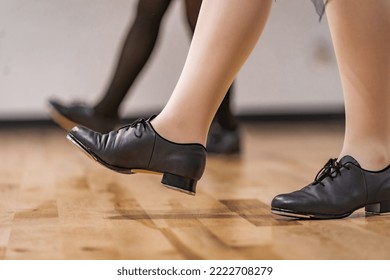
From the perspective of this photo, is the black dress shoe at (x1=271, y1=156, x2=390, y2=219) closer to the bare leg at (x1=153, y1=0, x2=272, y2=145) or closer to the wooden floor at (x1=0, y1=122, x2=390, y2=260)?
the wooden floor at (x1=0, y1=122, x2=390, y2=260)

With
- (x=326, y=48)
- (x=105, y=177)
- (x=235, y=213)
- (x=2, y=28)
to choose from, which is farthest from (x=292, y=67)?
(x=235, y=213)

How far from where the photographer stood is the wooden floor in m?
1.05

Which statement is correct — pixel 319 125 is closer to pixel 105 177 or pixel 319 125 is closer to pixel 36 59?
pixel 36 59

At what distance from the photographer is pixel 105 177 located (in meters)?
1.94

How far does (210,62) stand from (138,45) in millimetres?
864

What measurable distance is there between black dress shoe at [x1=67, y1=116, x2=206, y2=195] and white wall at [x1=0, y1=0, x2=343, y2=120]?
7.81ft

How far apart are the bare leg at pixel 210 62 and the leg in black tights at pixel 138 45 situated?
0.81m

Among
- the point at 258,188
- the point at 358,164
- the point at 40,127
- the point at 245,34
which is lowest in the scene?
the point at 40,127

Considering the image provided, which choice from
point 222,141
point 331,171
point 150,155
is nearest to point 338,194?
point 331,171

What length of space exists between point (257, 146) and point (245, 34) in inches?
64.7

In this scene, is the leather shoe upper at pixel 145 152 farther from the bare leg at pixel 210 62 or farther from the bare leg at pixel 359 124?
the bare leg at pixel 359 124

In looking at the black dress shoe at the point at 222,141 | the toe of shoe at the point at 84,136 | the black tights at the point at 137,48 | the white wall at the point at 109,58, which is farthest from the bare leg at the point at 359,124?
the white wall at the point at 109,58

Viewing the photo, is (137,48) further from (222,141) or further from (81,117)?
(222,141)

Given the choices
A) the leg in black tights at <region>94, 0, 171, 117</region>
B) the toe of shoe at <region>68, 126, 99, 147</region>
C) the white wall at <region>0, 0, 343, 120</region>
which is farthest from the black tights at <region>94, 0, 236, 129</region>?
the white wall at <region>0, 0, 343, 120</region>
